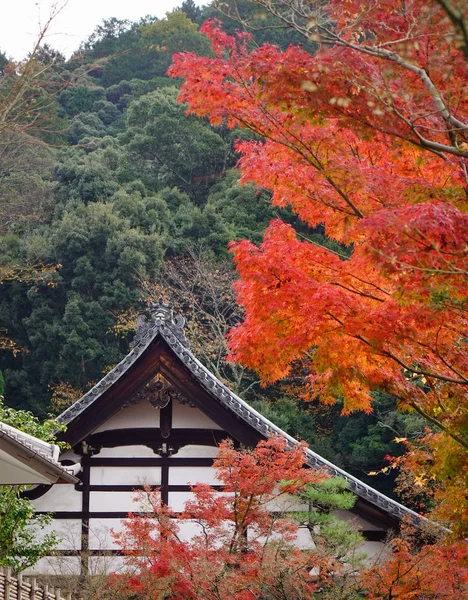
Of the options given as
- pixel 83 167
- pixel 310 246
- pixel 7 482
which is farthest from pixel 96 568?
pixel 83 167

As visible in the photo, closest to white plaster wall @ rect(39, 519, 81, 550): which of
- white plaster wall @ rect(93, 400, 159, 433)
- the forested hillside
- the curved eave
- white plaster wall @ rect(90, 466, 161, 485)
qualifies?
white plaster wall @ rect(90, 466, 161, 485)

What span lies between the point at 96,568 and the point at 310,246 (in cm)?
551

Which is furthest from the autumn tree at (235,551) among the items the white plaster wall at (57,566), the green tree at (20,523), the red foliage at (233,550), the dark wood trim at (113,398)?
the dark wood trim at (113,398)

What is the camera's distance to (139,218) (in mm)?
28594

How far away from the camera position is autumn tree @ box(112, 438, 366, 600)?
812 centimetres

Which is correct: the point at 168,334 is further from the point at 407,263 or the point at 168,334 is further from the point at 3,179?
the point at 3,179

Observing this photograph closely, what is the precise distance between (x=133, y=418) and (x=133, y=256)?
48.6 ft

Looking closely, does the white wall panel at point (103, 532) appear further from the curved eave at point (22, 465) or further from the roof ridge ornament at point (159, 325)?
the curved eave at point (22, 465)

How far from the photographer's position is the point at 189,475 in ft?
38.9

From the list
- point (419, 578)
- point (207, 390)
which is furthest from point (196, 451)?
point (419, 578)

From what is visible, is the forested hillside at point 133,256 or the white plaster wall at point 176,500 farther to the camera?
the forested hillside at point 133,256

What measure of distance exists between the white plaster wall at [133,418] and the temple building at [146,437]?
0.01m

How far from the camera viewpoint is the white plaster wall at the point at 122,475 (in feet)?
38.9

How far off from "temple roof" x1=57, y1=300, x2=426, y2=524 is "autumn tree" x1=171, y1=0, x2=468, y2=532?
361 cm
